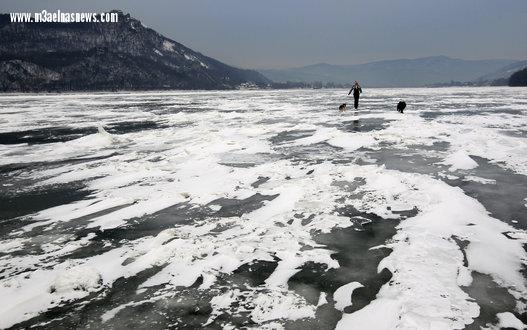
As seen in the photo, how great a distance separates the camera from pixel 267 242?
5.06 m

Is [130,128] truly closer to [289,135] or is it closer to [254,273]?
[289,135]

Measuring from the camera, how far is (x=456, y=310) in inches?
134

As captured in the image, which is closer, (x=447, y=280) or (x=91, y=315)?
(x=91, y=315)

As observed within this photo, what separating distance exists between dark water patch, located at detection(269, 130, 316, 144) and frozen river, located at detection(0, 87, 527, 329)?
3678 millimetres

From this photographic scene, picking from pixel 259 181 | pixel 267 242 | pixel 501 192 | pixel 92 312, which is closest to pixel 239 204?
pixel 259 181

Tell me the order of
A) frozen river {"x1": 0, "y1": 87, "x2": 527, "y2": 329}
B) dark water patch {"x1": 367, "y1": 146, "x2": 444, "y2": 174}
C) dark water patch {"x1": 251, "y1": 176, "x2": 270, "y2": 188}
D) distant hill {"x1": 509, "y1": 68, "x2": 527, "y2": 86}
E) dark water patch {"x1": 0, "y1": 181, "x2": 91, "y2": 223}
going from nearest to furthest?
frozen river {"x1": 0, "y1": 87, "x2": 527, "y2": 329} < dark water patch {"x1": 0, "y1": 181, "x2": 91, "y2": 223} < dark water patch {"x1": 251, "y1": 176, "x2": 270, "y2": 188} < dark water patch {"x1": 367, "y1": 146, "x2": 444, "y2": 174} < distant hill {"x1": 509, "y1": 68, "x2": 527, "y2": 86}

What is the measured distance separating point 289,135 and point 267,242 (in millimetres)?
10938

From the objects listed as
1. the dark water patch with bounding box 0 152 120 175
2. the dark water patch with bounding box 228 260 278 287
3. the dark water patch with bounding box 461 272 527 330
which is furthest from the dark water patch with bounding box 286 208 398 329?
the dark water patch with bounding box 0 152 120 175

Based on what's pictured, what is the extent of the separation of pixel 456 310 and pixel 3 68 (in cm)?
21714

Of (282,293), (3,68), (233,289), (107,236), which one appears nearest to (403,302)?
(282,293)

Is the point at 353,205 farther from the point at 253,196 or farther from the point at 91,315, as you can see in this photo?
the point at 91,315

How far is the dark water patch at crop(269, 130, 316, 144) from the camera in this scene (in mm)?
14358

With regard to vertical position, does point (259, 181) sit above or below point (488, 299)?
above

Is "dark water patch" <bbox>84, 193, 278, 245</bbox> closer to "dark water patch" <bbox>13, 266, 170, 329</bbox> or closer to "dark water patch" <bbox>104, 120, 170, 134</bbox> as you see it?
"dark water patch" <bbox>13, 266, 170, 329</bbox>
